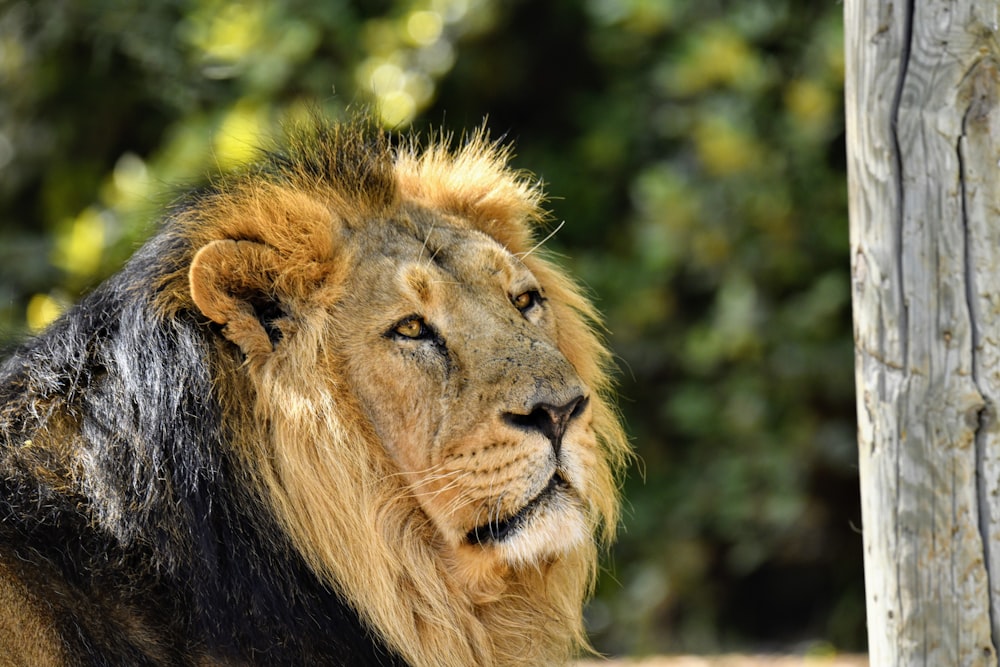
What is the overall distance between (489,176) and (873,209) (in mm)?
1300

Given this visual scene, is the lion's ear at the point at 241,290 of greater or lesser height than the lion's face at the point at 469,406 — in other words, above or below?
above

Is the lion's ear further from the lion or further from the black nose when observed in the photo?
the black nose

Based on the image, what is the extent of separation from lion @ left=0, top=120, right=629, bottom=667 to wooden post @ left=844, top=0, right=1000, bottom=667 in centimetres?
70

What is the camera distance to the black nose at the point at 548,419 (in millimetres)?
2531

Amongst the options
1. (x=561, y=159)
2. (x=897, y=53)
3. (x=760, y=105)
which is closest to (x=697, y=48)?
(x=760, y=105)

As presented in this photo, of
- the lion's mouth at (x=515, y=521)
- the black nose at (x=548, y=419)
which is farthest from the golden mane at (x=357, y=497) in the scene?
the black nose at (x=548, y=419)

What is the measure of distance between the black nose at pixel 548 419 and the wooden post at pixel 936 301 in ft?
2.18

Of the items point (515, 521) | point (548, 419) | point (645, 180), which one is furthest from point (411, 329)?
point (645, 180)

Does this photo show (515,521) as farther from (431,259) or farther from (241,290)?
(241,290)

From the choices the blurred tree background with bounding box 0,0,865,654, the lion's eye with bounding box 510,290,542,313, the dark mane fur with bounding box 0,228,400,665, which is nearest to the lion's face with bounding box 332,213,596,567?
the lion's eye with bounding box 510,290,542,313

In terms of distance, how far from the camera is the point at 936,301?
2.13 meters

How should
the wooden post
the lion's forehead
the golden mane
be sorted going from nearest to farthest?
the wooden post
the golden mane
the lion's forehead

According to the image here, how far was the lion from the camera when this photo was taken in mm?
2457

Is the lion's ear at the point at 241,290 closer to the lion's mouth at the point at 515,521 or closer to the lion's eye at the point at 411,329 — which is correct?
the lion's eye at the point at 411,329
